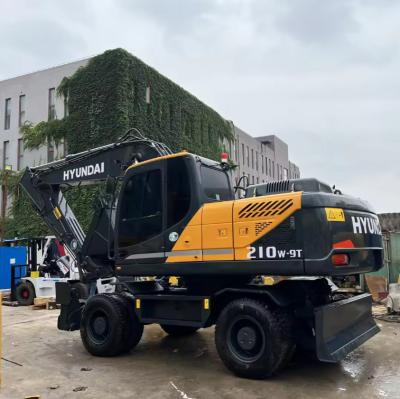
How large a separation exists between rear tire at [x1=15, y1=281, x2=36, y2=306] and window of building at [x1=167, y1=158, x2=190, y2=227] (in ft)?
32.2

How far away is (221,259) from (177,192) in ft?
4.12

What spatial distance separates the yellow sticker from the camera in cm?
569

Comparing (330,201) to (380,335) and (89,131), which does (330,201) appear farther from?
(89,131)

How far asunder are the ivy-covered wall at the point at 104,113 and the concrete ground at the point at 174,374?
17467mm

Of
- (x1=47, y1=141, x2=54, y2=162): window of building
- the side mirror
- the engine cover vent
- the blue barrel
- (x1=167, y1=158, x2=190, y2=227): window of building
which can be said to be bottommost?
the blue barrel

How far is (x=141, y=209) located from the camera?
7.26 meters

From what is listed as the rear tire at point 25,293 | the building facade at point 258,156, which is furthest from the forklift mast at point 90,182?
the building facade at point 258,156

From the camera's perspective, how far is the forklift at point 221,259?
5.79 metres

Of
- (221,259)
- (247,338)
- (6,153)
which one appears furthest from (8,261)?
(6,153)

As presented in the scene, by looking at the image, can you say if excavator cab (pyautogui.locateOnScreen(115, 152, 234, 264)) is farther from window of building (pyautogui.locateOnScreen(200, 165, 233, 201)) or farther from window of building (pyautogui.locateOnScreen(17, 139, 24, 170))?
window of building (pyautogui.locateOnScreen(17, 139, 24, 170))

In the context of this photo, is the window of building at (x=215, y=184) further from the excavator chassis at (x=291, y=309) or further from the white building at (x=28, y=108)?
the white building at (x=28, y=108)

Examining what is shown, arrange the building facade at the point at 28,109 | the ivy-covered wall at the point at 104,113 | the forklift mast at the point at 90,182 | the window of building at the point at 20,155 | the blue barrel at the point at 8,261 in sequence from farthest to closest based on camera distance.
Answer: the window of building at the point at 20,155 < the building facade at the point at 28,109 < the ivy-covered wall at the point at 104,113 < the blue barrel at the point at 8,261 < the forklift mast at the point at 90,182

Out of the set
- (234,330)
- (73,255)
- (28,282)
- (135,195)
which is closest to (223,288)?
(234,330)

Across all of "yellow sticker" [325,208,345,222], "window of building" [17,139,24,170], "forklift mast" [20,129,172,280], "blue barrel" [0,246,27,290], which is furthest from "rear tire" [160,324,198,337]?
"window of building" [17,139,24,170]
